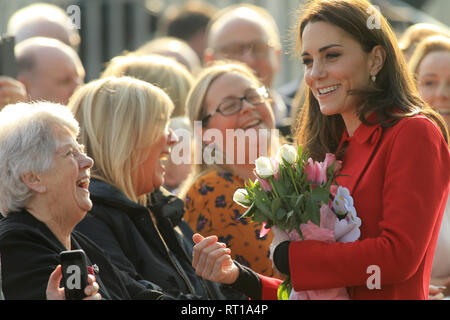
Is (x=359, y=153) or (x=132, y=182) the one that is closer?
(x=359, y=153)

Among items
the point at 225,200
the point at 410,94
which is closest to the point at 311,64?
the point at 410,94

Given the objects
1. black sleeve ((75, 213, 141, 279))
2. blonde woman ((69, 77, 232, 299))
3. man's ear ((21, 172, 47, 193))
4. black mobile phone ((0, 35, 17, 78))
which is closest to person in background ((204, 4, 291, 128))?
black mobile phone ((0, 35, 17, 78))

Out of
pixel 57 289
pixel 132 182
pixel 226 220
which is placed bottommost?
pixel 226 220

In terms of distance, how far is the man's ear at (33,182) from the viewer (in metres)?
3.08

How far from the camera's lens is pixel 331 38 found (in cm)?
310

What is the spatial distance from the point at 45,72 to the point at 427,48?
8.80 feet

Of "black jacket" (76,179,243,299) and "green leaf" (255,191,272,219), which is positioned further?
"black jacket" (76,179,243,299)

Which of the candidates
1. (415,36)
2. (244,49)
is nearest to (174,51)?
(244,49)

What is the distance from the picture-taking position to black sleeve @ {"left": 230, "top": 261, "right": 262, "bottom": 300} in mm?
3365

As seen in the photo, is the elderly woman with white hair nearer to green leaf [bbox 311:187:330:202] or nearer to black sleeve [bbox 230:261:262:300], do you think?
black sleeve [bbox 230:261:262:300]

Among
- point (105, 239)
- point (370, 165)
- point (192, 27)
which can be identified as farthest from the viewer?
point (192, 27)

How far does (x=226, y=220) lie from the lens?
413 centimetres

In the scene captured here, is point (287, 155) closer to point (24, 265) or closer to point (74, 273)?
point (74, 273)

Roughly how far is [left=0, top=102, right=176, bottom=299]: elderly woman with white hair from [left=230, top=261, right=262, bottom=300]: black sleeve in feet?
1.73
